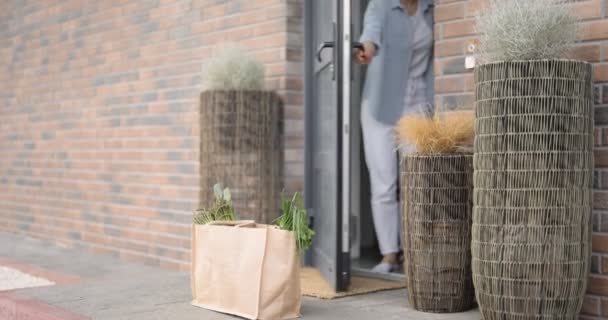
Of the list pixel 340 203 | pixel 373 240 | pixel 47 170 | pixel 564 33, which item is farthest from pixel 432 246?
pixel 47 170

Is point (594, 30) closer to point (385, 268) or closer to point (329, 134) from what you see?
point (329, 134)

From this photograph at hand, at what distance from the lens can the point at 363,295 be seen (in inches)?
157

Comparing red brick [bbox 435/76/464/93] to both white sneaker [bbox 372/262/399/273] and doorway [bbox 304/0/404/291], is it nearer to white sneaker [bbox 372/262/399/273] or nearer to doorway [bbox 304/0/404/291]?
doorway [bbox 304/0/404/291]

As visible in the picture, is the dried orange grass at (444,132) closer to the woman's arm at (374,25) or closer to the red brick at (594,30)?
the red brick at (594,30)

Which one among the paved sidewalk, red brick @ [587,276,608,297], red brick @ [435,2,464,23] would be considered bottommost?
the paved sidewalk

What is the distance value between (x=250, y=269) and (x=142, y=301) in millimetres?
760

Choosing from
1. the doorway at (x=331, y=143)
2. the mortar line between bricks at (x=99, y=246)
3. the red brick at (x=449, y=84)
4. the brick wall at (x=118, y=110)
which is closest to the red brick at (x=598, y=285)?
the red brick at (x=449, y=84)

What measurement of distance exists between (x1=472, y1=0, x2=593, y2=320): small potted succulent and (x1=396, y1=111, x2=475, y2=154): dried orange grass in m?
0.37

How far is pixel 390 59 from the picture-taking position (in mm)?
4688

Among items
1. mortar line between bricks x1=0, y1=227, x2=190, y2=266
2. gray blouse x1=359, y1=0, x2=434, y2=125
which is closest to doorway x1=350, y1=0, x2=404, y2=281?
gray blouse x1=359, y1=0, x2=434, y2=125

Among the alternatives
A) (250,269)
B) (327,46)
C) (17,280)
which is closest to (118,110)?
(17,280)

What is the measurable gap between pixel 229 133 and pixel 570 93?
2.10 metres

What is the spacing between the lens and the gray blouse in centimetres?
464

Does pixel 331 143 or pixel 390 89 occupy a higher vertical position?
pixel 390 89
